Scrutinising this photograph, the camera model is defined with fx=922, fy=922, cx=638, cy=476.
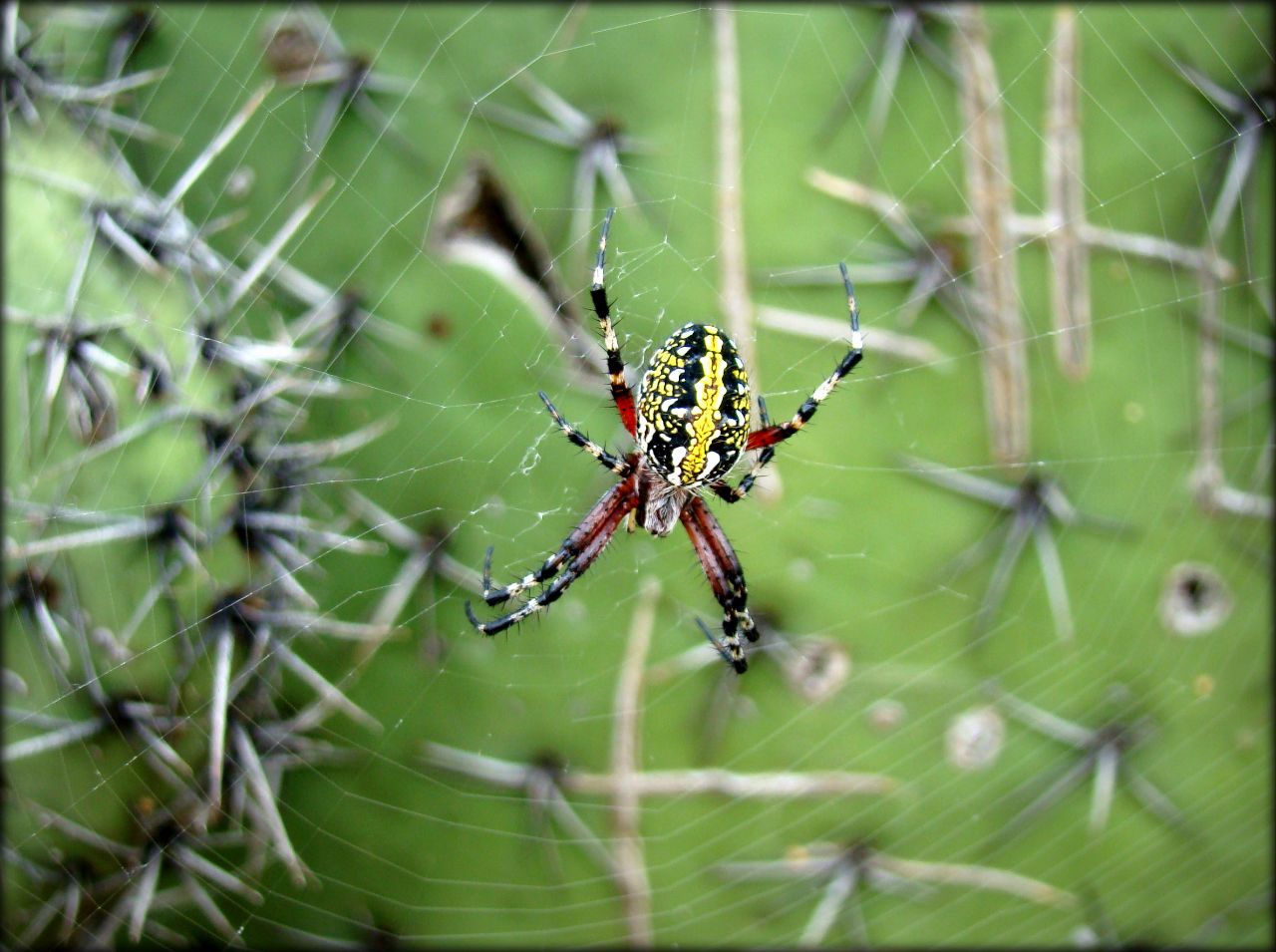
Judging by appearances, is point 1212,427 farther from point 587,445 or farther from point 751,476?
point 587,445

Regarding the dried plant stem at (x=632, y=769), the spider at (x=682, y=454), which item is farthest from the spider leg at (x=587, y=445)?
the dried plant stem at (x=632, y=769)

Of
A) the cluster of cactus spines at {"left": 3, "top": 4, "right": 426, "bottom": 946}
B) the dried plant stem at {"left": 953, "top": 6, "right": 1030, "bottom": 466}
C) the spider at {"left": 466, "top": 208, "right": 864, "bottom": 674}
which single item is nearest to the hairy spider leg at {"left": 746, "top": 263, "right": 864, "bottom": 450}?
the spider at {"left": 466, "top": 208, "right": 864, "bottom": 674}

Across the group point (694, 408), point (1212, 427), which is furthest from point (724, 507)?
point (1212, 427)

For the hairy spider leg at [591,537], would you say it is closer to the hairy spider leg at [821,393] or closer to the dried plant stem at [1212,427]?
the hairy spider leg at [821,393]

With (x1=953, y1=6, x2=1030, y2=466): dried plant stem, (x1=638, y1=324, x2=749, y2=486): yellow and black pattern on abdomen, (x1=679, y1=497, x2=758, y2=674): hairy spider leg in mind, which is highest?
(x1=953, y1=6, x2=1030, y2=466): dried plant stem

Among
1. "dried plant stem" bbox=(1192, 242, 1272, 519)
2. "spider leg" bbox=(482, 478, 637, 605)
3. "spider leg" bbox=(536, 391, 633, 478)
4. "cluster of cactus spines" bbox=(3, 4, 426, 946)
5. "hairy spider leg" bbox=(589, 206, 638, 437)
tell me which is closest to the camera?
"cluster of cactus spines" bbox=(3, 4, 426, 946)

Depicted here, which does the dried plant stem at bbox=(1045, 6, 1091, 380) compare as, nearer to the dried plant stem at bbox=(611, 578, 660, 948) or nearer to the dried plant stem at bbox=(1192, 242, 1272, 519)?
the dried plant stem at bbox=(1192, 242, 1272, 519)

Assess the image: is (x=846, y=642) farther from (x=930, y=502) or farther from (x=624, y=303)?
(x=624, y=303)

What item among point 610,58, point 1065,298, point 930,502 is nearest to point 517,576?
point 930,502
